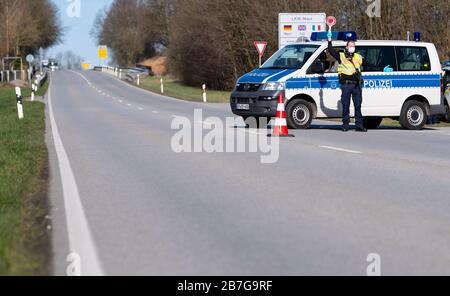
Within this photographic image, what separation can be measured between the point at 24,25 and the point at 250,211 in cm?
7995

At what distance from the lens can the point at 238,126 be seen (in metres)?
19.7

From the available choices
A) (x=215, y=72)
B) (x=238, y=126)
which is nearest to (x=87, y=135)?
(x=238, y=126)

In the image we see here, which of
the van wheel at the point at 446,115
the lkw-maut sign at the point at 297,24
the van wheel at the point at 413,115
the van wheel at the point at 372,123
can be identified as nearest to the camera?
the van wheel at the point at 413,115

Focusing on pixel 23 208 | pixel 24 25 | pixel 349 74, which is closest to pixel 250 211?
pixel 23 208

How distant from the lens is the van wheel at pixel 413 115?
19328 mm

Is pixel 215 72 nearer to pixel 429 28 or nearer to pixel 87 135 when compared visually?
pixel 429 28

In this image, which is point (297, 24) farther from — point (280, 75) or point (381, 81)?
point (280, 75)

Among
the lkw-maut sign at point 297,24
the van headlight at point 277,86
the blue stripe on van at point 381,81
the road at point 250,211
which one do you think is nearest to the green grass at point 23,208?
the road at point 250,211

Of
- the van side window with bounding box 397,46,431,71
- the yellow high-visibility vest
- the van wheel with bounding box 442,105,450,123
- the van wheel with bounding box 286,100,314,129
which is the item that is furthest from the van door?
the van wheel with bounding box 442,105,450,123

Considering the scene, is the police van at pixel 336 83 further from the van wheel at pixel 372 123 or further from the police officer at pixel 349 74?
the van wheel at pixel 372 123

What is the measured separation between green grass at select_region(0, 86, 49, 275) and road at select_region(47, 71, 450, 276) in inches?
6.1

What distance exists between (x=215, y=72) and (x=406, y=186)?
49.7 m

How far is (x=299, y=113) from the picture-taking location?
18.5 metres
